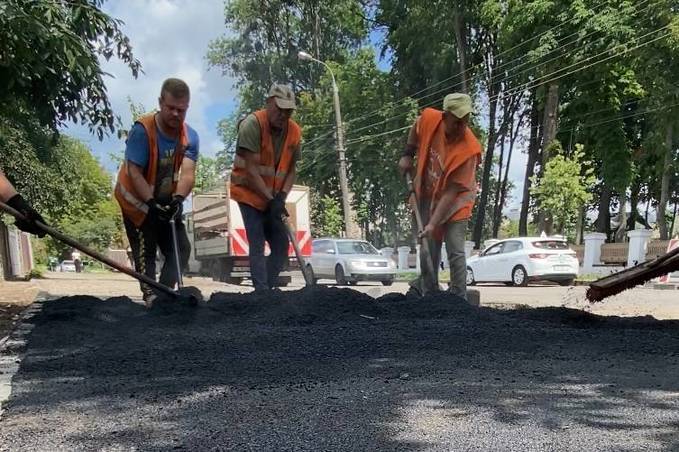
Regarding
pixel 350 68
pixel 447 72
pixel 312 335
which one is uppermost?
pixel 350 68

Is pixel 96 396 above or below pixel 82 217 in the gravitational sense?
below

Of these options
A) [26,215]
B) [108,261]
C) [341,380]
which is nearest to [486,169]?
[108,261]

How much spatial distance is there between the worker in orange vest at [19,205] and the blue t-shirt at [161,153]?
1088mm

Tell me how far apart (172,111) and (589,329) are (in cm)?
320

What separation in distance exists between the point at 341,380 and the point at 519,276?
47.4 feet

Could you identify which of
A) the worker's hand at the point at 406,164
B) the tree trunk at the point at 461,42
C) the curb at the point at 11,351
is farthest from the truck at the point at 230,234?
the curb at the point at 11,351

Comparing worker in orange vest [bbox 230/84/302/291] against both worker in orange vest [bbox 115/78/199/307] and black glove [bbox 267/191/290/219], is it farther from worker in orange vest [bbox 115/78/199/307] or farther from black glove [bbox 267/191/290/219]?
worker in orange vest [bbox 115/78/199/307]

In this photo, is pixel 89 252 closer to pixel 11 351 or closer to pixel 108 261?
pixel 108 261

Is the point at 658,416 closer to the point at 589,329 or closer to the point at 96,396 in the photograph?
the point at 589,329

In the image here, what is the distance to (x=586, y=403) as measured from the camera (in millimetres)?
2188

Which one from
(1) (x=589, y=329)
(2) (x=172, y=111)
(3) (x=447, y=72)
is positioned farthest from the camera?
(3) (x=447, y=72)

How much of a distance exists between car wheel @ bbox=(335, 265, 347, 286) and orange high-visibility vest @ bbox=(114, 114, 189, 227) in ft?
42.9

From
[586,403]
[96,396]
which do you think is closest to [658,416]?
[586,403]

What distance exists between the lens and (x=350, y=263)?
17578 mm
